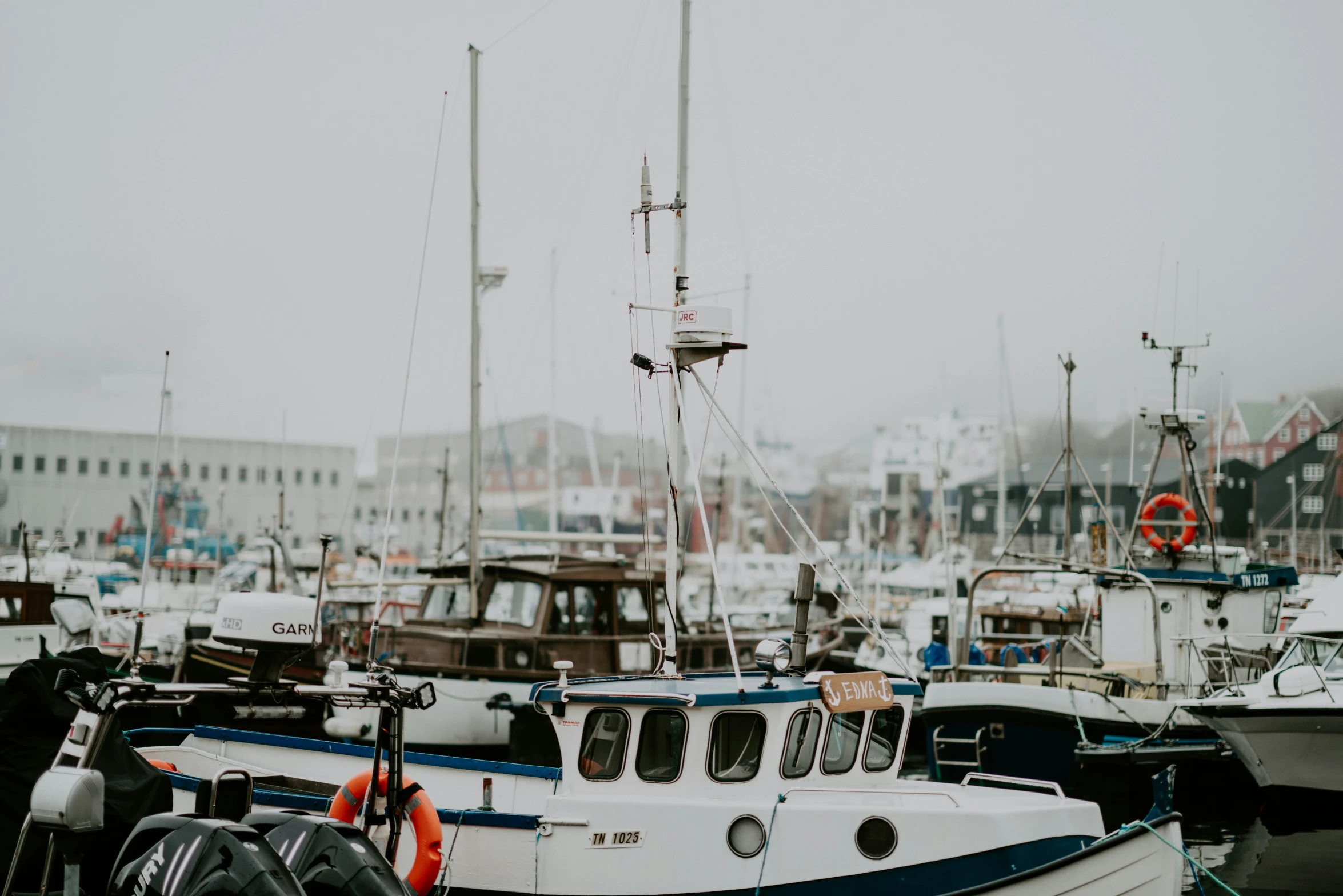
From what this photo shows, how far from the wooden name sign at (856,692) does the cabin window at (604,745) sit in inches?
61.3

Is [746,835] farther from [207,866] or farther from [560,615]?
[560,615]

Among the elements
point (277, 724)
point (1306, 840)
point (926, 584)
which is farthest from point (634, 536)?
point (926, 584)

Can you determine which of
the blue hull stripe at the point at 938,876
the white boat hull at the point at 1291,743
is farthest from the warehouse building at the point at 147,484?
the blue hull stripe at the point at 938,876

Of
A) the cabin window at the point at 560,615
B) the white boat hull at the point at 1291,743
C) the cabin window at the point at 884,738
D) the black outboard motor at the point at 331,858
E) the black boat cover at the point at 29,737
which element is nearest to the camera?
the black outboard motor at the point at 331,858

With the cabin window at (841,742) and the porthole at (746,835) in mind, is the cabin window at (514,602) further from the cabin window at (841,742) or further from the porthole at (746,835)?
the porthole at (746,835)

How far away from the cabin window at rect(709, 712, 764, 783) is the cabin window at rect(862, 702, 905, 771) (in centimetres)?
97

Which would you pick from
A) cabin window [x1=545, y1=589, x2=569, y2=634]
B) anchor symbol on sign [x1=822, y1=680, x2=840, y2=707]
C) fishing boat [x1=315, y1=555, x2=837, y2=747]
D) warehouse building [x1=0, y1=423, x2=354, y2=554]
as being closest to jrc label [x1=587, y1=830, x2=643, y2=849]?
anchor symbol on sign [x1=822, y1=680, x2=840, y2=707]

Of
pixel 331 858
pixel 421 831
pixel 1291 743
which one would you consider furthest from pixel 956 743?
pixel 331 858

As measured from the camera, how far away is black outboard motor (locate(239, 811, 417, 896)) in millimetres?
7309

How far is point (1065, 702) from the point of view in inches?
605

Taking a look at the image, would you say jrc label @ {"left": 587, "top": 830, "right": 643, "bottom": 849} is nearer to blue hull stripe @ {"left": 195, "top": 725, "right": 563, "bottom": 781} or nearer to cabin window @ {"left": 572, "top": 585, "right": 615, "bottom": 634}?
blue hull stripe @ {"left": 195, "top": 725, "right": 563, "bottom": 781}

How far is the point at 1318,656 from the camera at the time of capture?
1598 cm

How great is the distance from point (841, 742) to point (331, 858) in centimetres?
394

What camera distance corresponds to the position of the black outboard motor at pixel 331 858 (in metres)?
7.31
